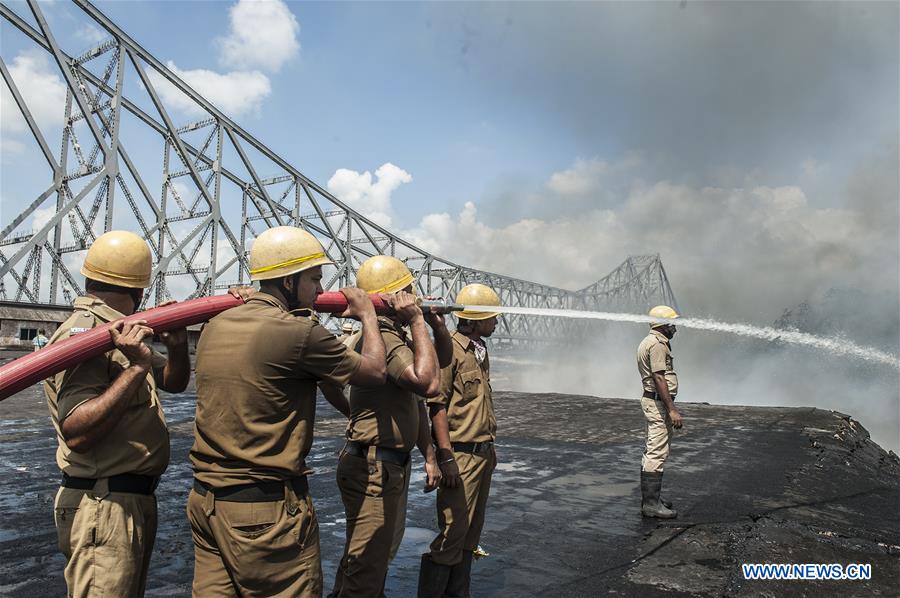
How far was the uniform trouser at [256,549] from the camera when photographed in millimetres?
2088

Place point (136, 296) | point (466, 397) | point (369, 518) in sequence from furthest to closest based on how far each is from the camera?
point (466, 397)
point (369, 518)
point (136, 296)

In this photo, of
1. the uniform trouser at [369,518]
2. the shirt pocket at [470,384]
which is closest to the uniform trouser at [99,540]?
the uniform trouser at [369,518]

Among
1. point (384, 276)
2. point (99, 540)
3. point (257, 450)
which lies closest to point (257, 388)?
point (257, 450)

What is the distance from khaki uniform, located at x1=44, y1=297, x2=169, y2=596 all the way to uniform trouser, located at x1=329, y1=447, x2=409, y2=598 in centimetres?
87

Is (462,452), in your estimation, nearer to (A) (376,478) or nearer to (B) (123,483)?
(A) (376,478)

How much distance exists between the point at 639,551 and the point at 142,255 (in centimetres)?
379

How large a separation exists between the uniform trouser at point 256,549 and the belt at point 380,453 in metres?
0.73

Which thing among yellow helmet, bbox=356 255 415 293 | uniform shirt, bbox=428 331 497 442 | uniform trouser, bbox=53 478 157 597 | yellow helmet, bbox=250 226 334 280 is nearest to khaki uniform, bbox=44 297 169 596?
uniform trouser, bbox=53 478 157 597

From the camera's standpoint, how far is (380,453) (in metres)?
2.93

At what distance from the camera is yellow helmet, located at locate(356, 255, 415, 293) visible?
3.23m

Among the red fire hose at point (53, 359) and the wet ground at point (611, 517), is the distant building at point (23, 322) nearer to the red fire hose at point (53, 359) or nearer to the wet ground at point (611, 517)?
the wet ground at point (611, 517)

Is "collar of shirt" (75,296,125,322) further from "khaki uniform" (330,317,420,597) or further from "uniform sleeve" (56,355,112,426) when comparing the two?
"khaki uniform" (330,317,420,597)

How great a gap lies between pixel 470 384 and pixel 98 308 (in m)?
1.96

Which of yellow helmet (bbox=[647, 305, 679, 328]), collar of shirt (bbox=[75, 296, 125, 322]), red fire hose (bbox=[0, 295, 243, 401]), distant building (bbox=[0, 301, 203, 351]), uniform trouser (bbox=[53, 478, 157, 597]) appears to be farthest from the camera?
distant building (bbox=[0, 301, 203, 351])
